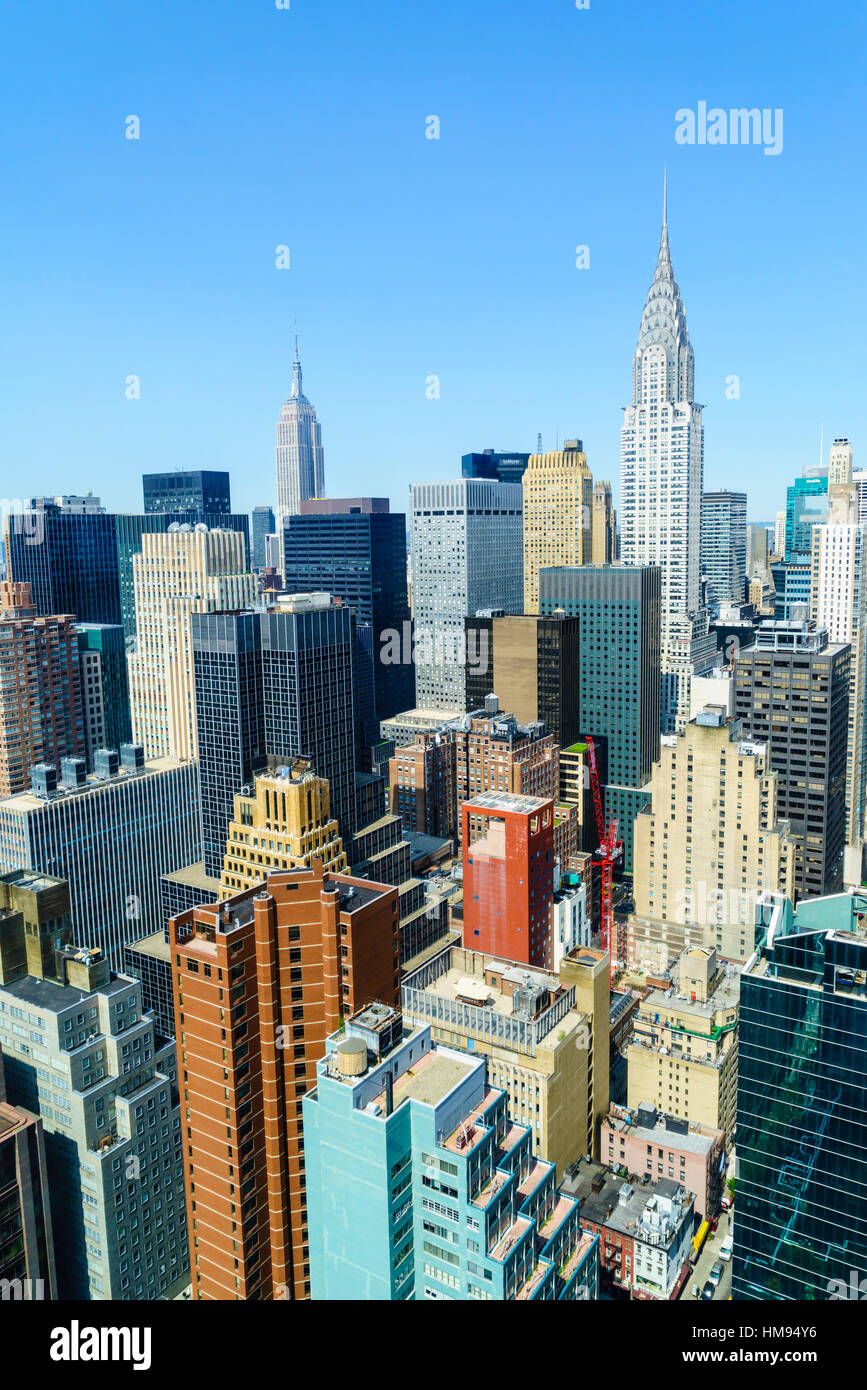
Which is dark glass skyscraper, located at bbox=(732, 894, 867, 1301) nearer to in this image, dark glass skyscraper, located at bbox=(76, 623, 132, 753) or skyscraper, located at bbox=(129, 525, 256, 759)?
skyscraper, located at bbox=(129, 525, 256, 759)

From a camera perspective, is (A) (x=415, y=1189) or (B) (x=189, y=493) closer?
(A) (x=415, y=1189)

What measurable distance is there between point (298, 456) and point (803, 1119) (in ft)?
506

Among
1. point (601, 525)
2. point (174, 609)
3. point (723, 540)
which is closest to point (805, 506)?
point (723, 540)

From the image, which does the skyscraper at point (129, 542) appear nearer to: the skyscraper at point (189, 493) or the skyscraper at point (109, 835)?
the skyscraper at point (189, 493)

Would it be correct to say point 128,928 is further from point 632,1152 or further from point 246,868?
point 632,1152

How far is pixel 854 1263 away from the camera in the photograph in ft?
79.7

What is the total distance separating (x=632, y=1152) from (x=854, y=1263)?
778 inches

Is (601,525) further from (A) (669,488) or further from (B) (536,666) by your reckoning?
(B) (536,666)

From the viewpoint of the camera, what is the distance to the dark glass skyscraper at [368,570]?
10625 centimetres

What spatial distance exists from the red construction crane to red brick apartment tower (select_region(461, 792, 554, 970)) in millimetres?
11348

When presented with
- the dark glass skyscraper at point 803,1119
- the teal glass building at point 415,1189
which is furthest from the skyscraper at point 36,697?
the dark glass skyscraper at point 803,1119

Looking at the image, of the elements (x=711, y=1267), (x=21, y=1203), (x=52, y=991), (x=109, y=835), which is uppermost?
(x=109, y=835)

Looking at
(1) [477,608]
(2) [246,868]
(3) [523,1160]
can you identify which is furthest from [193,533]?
(3) [523,1160]

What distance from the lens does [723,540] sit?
14650 centimetres
